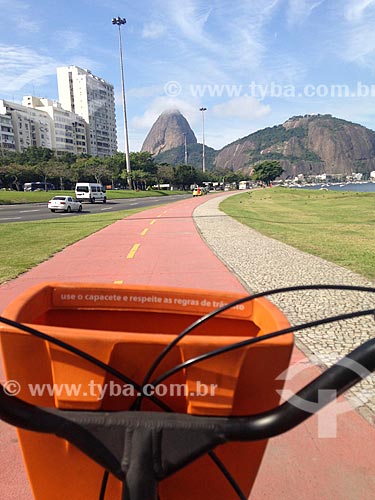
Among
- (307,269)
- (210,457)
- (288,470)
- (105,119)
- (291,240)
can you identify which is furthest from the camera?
(105,119)

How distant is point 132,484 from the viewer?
3.37ft

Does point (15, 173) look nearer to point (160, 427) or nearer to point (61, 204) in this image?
point (61, 204)

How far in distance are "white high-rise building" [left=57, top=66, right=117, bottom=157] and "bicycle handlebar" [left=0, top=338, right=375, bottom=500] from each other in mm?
142367

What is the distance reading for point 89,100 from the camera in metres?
135

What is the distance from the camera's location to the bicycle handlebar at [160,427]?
1008 millimetres

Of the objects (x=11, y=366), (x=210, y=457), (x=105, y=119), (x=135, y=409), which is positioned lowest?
(x=210, y=457)

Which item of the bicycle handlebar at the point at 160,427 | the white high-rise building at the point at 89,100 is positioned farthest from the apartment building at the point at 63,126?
the bicycle handlebar at the point at 160,427

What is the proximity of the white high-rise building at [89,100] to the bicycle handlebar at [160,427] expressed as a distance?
142367mm

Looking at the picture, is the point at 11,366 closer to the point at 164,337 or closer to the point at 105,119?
the point at 164,337

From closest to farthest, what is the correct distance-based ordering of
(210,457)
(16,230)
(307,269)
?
(210,457)
(307,269)
(16,230)

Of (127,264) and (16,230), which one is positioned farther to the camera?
(16,230)

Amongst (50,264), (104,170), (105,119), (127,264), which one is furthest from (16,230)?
(105,119)

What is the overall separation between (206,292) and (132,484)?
74 centimetres

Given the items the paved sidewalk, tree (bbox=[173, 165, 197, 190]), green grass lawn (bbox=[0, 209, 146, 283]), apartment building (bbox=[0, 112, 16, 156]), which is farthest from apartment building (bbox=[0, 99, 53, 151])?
the paved sidewalk
